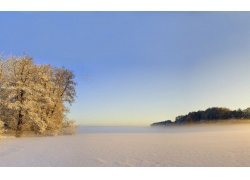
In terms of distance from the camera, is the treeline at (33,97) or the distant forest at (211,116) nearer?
the distant forest at (211,116)

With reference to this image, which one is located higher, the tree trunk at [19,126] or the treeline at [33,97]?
the treeline at [33,97]

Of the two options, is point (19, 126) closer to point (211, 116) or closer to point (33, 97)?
point (33, 97)

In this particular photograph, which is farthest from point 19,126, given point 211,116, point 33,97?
point 211,116

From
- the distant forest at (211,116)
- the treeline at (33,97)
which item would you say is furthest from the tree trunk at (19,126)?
the distant forest at (211,116)

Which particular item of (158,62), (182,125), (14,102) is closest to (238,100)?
(182,125)

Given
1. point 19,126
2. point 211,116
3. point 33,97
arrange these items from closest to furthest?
point 211,116 → point 19,126 → point 33,97

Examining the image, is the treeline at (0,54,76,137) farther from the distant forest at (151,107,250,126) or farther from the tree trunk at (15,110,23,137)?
the distant forest at (151,107,250,126)

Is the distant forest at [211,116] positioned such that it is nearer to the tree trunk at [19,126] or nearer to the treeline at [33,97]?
the treeline at [33,97]

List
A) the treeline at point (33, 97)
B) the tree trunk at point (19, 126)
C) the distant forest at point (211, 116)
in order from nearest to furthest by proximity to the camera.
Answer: the distant forest at point (211, 116), the treeline at point (33, 97), the tree trunk at point (19, 126)

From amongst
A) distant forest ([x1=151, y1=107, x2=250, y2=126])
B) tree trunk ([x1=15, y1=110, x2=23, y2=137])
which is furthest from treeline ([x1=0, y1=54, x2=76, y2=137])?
distant forest ([x1=151, y1=107, x2=250, y2=126])
